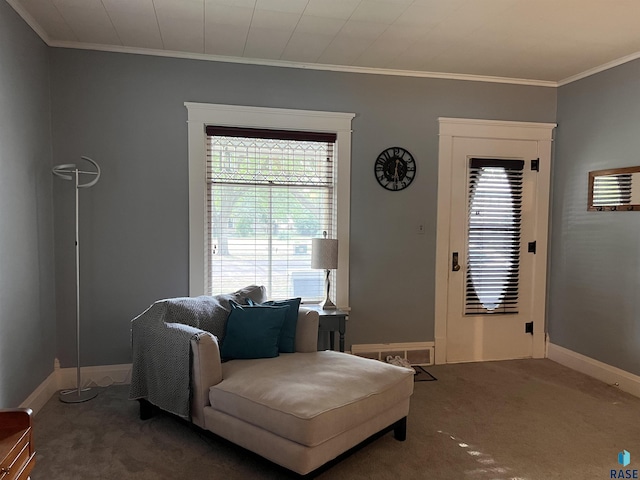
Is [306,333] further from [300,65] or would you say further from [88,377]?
[300,65]

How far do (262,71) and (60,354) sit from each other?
106 inches

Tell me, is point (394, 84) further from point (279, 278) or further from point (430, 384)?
point (430, 384)

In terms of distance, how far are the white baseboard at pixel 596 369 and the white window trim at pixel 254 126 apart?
6.72 ft

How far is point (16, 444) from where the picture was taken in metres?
1.56

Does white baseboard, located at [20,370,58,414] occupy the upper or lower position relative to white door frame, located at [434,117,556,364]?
lower

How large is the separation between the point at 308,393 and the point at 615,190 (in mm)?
3017

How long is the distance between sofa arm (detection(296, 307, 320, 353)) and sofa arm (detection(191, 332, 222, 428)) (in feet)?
2.15

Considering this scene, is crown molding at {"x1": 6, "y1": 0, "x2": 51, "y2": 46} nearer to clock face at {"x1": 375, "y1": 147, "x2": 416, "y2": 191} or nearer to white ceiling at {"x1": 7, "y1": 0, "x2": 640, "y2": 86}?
white ceiling at {"x1": 7, "y1": 0, "x2": 640, "y2": 86}

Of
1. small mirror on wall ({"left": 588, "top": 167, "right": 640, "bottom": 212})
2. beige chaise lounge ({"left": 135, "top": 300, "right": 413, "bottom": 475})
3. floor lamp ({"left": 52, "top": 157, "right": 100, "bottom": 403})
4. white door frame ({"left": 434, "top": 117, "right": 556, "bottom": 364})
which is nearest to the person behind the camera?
beige chaise lounge ({"left": 135, "top": 300, "right": 413, "bottom": 475})

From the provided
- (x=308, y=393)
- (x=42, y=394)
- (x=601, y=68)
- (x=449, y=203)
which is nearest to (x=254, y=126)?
(x=449, y=203)

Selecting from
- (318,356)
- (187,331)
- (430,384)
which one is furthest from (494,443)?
(187,331)

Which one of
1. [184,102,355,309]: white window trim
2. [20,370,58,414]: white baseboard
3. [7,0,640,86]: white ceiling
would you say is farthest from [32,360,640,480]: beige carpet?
[7,0,640,86]: white ceiling

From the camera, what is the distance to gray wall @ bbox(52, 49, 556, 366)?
343 cm

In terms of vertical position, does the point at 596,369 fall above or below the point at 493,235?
below
